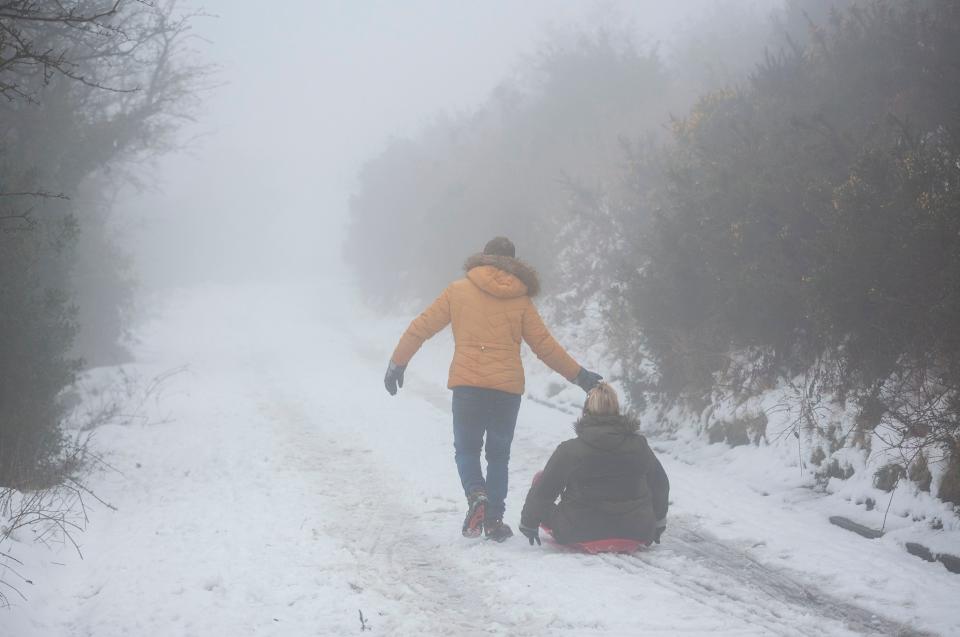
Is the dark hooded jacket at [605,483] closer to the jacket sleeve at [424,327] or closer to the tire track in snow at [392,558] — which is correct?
the tire track in snow at [392,558]

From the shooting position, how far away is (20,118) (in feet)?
36.8

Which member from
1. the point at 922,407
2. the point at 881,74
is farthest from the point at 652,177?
the point at 922,407

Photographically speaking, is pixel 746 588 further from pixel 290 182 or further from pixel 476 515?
pixel 290 182

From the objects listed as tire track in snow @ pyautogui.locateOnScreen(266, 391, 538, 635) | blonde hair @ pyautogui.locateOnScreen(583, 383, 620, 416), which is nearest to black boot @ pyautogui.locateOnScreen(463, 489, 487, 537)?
tire track in snow @ pyautogui.locateOnScreen(266, 391, 538, 635)

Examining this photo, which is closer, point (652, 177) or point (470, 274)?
point (470, 274)

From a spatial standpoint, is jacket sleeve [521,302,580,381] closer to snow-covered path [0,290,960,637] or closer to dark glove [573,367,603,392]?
dark glove [573,367,603,392]

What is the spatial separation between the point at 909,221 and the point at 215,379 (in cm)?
1394

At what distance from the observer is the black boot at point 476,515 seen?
5426 mm

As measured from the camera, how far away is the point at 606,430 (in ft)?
15.6

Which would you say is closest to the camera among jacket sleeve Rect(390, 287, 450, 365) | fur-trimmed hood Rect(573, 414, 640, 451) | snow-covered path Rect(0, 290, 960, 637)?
snow-covered path Rect(0, 290, 960, 637)

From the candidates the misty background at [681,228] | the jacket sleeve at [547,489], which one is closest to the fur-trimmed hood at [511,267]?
the jacket sleeve at [547,489]

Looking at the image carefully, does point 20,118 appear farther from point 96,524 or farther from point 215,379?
point 96,524

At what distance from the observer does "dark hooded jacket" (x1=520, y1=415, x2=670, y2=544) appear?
4.79 meters

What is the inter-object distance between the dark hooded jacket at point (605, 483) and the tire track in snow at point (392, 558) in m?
0.89
